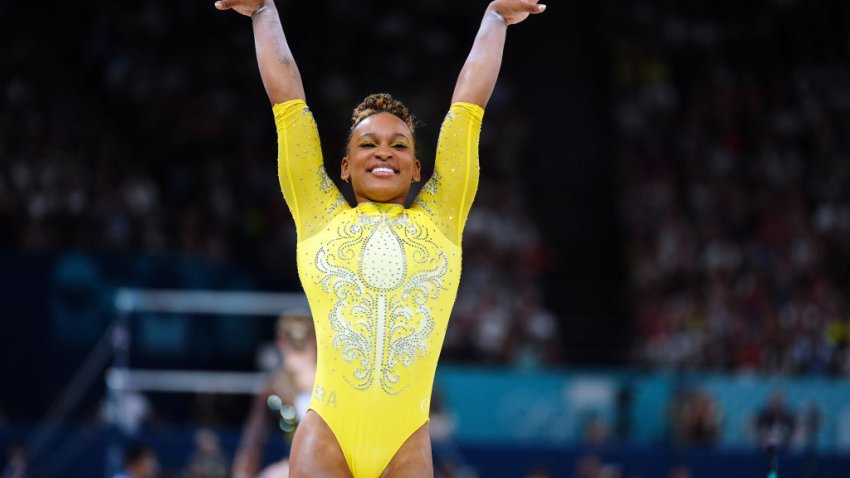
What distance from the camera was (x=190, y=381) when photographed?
13758 mm

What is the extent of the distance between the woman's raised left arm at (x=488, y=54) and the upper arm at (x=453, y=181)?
0.40 feet

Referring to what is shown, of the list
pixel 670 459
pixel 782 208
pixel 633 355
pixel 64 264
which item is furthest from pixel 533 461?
pixel 782 208

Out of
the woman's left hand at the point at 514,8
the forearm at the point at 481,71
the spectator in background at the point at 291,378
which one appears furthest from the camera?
the spectator in background at the point at 291,378

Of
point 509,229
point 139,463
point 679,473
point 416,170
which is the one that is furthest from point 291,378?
point 509,229

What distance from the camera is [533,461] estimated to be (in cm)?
1326

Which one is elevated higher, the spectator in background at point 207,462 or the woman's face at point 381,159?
the woman's face at point 381,159

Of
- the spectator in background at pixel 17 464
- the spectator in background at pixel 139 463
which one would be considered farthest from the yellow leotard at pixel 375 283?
the spectator in background at pixel 17 464

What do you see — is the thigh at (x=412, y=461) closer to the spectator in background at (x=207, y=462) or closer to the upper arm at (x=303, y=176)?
the upper arm at (x=303, y=176)

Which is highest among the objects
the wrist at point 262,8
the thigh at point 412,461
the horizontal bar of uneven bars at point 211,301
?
the wrist at point 262,8

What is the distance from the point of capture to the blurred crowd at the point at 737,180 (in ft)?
51.1

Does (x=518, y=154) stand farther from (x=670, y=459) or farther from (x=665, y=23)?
(x=670, y=459)

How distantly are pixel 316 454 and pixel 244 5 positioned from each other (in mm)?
1500

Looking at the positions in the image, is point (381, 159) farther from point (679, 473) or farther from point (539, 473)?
→ point (679, 473)

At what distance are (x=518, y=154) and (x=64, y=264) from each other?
7298 millimetres
